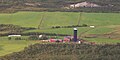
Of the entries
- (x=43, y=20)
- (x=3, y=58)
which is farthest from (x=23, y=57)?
(x=43, y=20)

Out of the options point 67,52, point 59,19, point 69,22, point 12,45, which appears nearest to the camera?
point 67,52

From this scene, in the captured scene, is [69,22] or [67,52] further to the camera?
[69,22]

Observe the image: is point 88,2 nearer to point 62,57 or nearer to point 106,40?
point 106,40

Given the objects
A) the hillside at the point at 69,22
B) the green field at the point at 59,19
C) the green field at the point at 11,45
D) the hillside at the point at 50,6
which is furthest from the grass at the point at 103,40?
the hillside at the point at 50,6

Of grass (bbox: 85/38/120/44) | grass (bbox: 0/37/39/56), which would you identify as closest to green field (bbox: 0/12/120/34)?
grass (bbox: 85/38/120/44)

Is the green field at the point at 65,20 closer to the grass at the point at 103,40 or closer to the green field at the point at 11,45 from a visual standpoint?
the grass at the point at 103,40

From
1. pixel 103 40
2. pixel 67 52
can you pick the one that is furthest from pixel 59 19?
pixel 67 52

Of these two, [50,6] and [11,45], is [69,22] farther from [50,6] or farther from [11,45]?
[11,45]
